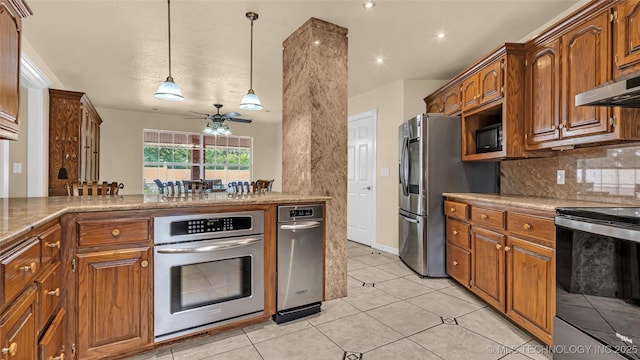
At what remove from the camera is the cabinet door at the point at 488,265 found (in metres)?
2.37

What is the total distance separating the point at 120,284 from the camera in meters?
1.77

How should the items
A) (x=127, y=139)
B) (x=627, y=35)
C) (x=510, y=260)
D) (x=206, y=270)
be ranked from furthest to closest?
(x=127, y=139) → (x=510, y=260) → (x=206, y=270) → (x=627, y=35)

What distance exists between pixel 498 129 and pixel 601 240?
1.58 m

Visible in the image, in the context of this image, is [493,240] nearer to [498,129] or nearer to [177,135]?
[498,129]

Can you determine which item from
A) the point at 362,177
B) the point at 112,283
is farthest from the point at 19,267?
the point at 362,177

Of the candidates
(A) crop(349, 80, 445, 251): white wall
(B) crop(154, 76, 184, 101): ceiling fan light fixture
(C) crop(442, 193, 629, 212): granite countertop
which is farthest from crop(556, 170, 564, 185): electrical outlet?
(B) crop(154, 76, 184, 101): ceiling fan light fixture

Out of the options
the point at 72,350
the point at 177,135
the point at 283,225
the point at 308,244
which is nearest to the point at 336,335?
the point at 308,244

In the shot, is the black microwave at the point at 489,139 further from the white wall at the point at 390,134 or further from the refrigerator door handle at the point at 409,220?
Result: the white wall at the point at 390,134

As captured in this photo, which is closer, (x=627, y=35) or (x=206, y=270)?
(x=627, y=35)

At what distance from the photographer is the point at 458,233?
306 centimetres

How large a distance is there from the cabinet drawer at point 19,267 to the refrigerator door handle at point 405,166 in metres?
3.32

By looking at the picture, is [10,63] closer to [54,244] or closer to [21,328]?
[54,244]

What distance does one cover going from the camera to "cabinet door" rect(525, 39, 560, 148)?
2389mm

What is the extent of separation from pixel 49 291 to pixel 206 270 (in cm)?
78
